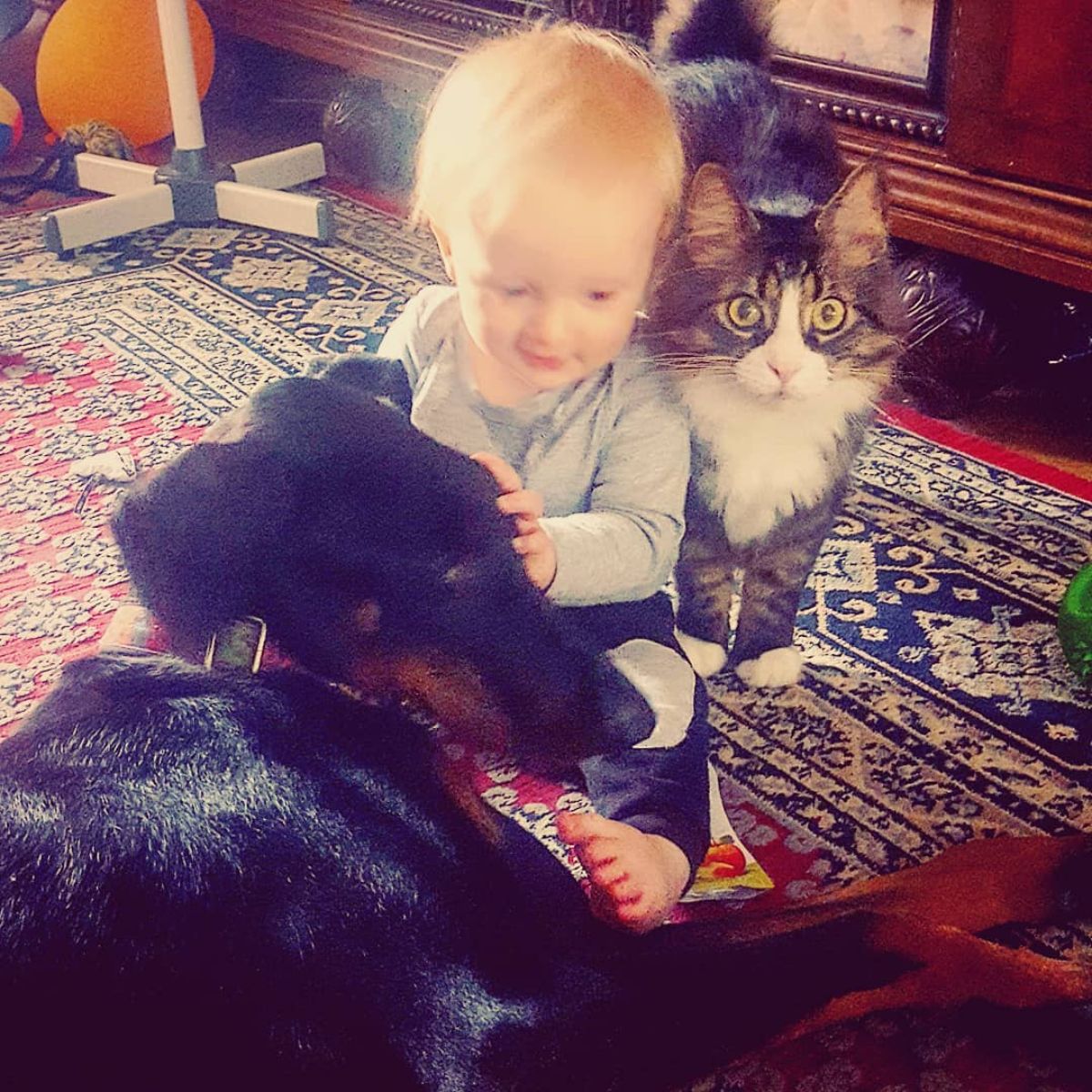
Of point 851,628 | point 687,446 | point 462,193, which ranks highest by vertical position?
point 462,193

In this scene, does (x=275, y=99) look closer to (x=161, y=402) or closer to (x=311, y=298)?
(x=311, y=298)

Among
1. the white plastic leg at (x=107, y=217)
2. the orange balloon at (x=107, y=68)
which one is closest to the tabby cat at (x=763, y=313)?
the white plastic leg at (x=107, y=217)

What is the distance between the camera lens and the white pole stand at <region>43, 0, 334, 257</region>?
1.22 metres

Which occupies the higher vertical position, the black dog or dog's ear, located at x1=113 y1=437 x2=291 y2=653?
dog's ear, located at x1=113 y1=437 x2=291 y2=653

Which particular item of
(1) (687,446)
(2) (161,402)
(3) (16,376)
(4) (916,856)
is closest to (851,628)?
(4) (916,856)

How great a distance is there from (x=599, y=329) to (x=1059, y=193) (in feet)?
2.13

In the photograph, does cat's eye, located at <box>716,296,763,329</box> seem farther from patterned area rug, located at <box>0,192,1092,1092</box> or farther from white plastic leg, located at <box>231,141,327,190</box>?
white plastic leg, located at <box>231,141,327,190</box>

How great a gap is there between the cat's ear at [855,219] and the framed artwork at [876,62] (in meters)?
0.41

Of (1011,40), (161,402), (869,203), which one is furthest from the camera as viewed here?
(1011,40)

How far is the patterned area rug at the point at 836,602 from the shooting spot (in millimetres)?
504

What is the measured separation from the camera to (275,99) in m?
1.75

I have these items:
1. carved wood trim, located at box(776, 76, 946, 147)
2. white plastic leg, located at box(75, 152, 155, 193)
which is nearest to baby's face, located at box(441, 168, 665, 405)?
carved wood trim, located at box(776, 76, 946, 147)

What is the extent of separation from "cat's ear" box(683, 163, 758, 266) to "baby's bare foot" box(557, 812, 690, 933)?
0.71ft

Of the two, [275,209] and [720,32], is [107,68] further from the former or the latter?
[720,32]
